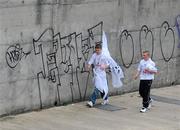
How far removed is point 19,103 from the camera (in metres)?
12.4

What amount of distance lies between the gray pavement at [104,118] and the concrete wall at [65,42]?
1.48 ft

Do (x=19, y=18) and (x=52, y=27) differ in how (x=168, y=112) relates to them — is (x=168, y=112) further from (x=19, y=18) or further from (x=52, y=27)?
(x=19, y=18)

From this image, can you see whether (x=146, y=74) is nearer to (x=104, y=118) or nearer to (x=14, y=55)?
(x=104, y=118)

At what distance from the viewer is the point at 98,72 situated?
44.8 feet

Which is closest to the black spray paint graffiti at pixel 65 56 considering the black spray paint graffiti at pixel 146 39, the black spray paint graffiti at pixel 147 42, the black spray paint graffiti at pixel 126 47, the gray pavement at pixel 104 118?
the gray pavement at pixel 104 118

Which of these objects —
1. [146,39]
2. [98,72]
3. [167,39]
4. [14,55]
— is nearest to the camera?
[14,55]

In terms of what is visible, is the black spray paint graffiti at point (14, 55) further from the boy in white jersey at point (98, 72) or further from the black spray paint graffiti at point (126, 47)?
the black spray paint graffiti at point (126, 47)

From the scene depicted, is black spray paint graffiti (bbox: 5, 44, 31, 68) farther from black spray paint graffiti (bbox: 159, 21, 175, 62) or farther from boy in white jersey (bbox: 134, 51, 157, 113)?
black spray paint graffiti (bbox: 159, 21, 175, 62)

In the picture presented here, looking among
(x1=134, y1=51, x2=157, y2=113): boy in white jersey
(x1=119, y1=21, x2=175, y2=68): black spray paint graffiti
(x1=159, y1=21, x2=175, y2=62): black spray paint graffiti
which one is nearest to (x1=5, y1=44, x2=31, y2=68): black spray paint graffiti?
(x1=134, y1=51, x2=157, y2=113): boy in white jersey

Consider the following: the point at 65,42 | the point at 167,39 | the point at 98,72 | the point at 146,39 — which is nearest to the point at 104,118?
the point at 98,72

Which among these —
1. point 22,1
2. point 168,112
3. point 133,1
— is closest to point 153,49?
point 133,1

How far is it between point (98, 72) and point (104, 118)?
1592 millimetres

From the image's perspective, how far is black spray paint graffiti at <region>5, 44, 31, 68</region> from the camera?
12.1 metres

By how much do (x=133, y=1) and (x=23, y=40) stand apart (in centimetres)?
426
